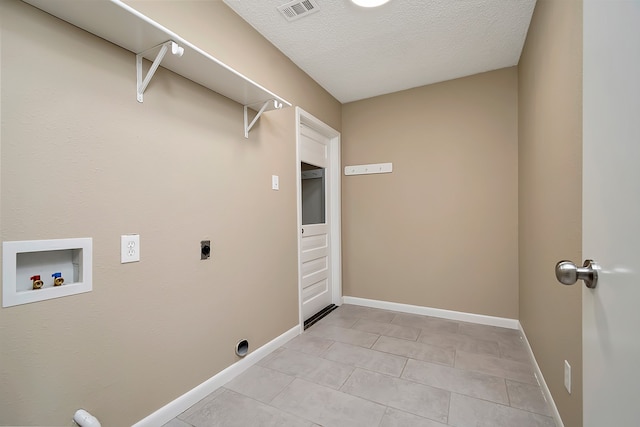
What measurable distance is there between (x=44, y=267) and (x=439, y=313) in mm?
3276

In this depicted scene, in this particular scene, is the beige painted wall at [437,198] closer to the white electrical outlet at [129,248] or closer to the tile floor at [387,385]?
the tile floor at [387,385]

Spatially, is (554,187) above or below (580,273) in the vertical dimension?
above

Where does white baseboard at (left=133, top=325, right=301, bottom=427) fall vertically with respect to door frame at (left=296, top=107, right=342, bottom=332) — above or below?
below

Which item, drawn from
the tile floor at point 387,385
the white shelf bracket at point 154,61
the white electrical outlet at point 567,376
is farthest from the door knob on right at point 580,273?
the white shelf bracket at point 154,61

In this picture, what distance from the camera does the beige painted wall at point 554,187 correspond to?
45.4 inches

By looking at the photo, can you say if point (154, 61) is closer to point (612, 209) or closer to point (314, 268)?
point (612, 209)

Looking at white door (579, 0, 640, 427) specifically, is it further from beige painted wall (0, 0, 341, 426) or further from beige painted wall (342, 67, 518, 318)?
beige painted wall (342, 67, 518, 318)

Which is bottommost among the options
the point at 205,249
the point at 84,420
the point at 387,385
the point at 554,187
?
the point at 387,385

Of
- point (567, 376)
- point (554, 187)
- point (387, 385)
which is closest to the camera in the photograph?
point (567, 376)

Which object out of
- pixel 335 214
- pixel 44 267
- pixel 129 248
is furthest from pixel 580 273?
pixel 335 214

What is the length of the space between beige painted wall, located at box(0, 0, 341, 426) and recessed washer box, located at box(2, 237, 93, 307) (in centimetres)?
3

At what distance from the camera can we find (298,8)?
1874 mm

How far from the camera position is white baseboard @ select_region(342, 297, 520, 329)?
8.92ft

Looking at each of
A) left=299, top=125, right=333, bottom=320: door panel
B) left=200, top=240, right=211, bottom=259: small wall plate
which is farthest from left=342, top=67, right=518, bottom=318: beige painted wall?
left=200, top=240, right=211, bottom=259: small wall plate
